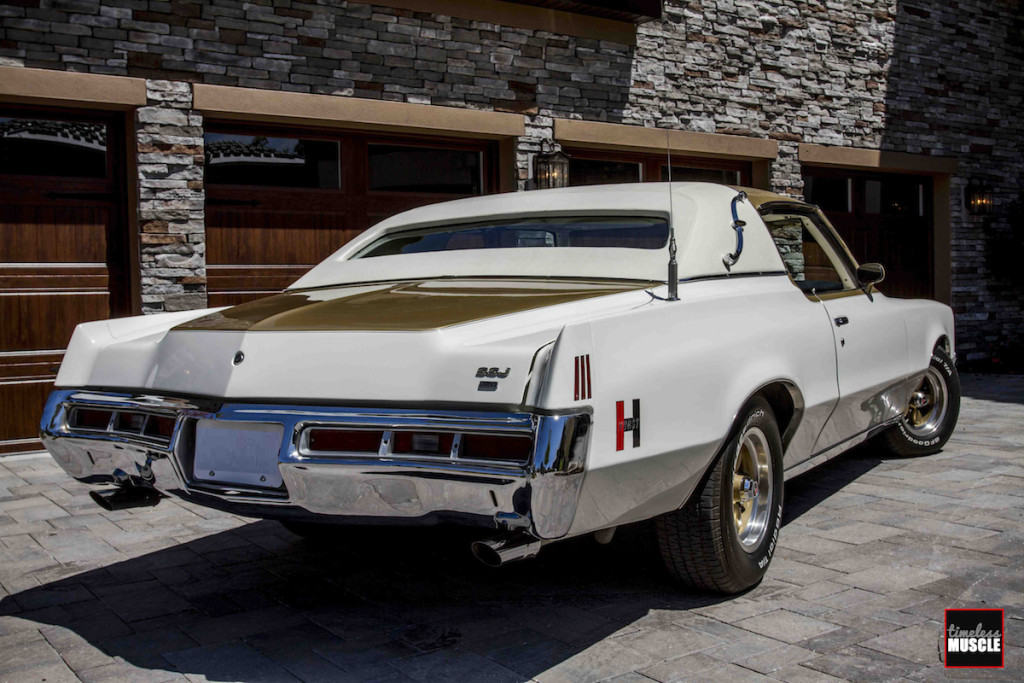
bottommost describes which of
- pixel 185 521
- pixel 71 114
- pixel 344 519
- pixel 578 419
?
pixel 185 521

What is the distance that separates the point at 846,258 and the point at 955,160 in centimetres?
901

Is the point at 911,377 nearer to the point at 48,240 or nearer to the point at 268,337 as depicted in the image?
the point at 268,337

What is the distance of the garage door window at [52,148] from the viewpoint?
23.4 ft

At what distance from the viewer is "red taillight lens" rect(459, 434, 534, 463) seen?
2.61 meters

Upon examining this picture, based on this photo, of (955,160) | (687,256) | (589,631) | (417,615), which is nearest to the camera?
(589,631)

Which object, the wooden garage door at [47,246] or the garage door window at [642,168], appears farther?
the garage door window at [642,168]

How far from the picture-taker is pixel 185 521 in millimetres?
4926

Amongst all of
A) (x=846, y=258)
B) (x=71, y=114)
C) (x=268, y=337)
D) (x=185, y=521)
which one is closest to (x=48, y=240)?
(x=71, y=114)

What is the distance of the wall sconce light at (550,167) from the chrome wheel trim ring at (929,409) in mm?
4132

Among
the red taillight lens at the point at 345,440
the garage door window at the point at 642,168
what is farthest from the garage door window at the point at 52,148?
the red taillight lens at the point at 345,440

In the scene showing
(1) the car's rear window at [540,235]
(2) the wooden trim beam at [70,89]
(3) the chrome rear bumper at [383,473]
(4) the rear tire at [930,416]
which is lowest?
(4) the rear tire at [930,416]

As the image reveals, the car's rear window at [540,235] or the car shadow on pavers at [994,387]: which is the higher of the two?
the car's rear window at [540,235]

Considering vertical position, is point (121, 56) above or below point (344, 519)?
above

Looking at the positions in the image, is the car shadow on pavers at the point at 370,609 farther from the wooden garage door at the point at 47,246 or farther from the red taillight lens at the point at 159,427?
the wooden garage door at the point at 47,246
